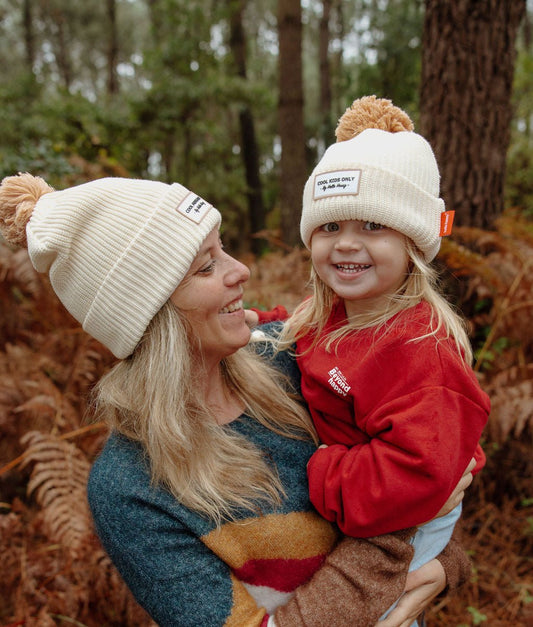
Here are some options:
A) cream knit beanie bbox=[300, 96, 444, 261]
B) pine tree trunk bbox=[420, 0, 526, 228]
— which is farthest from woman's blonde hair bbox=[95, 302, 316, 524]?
pine tree trunk bbox=[420, 0, 526, 228]

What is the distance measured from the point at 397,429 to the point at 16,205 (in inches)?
53.2

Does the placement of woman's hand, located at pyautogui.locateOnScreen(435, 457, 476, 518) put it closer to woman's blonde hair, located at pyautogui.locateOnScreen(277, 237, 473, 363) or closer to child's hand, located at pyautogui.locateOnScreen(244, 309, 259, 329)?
woman's blonde hair, located at pyautogui.locateOnScreen(277, 237, 473, 363)

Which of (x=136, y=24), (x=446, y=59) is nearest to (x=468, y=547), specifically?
(x=446, y=59)

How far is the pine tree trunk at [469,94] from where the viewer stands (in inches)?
120

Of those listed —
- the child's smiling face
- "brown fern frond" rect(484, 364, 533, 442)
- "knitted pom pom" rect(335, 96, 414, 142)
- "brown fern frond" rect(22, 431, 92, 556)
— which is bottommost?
"brown fern frond" rect(22, 431, 92, 556)

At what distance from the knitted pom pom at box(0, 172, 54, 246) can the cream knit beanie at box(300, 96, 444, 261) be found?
934 mm

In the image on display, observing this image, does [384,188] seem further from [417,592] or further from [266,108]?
[266,108]

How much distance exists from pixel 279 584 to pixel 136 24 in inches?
1086

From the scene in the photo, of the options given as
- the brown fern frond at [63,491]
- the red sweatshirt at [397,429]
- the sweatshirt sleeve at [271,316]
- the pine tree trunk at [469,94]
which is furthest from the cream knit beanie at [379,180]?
the brown fern frond at [63,491]

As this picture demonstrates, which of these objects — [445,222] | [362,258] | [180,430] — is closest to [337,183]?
[362,258]

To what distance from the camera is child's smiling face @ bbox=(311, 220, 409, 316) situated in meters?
1.64

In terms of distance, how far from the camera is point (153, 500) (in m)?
1.37

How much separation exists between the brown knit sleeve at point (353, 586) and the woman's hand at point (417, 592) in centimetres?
12

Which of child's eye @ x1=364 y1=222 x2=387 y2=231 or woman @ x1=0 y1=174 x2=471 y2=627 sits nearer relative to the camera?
woman @ x1=0 y1=174 x2=471 y2=627
